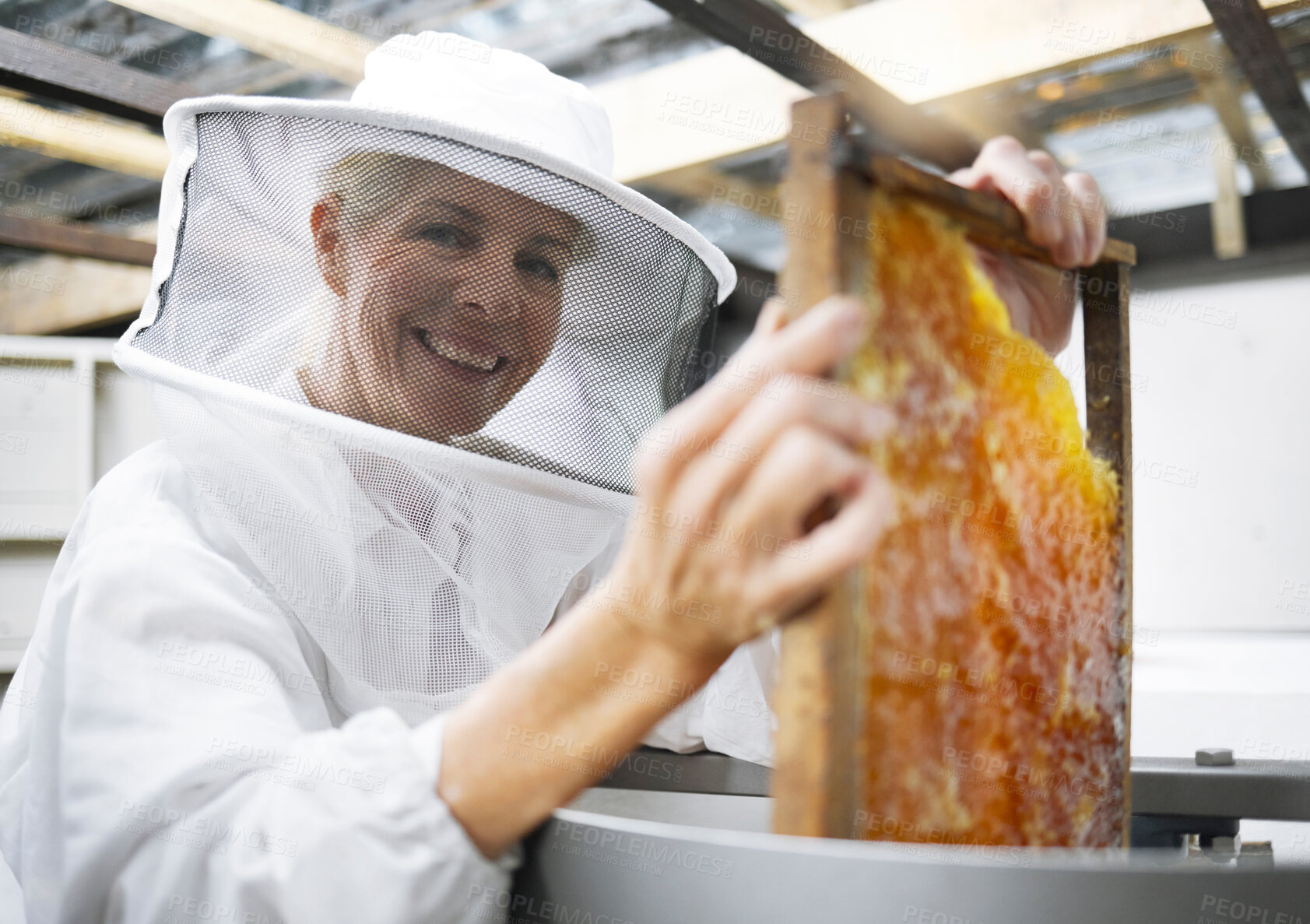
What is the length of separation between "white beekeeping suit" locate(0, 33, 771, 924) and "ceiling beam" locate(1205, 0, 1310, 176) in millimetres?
1850

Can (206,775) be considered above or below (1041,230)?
below

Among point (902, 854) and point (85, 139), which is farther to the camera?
point (85, 139)

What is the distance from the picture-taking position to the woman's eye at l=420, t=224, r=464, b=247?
1.23 metres

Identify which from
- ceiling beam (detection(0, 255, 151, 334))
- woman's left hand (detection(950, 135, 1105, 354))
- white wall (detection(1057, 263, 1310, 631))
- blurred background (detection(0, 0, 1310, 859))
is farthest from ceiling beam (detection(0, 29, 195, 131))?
white wall (detection(1057, 263, 1310, 631))

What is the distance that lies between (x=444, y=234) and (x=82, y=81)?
1.25 meters

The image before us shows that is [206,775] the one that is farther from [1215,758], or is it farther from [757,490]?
[1215,758]

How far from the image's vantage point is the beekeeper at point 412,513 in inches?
23.5

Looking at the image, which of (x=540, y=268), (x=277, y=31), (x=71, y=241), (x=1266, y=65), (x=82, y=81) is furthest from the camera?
(x=71, y=241)

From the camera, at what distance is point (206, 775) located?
807mm

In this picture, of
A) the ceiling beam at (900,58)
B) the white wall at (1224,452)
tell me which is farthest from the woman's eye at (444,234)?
the white wall at (1224,452)

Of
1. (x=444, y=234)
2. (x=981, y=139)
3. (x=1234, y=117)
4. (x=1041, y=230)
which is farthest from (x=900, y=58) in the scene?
(x=1041, y=230)

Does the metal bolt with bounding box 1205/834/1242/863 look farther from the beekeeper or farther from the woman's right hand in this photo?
the woman's right hand

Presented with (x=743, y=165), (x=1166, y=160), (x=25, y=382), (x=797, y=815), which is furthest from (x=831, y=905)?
(x=25, y=382)

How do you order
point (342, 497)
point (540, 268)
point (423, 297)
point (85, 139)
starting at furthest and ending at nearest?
point (85, 139), point (540, 268), point (423, 297), point (342, 497)
